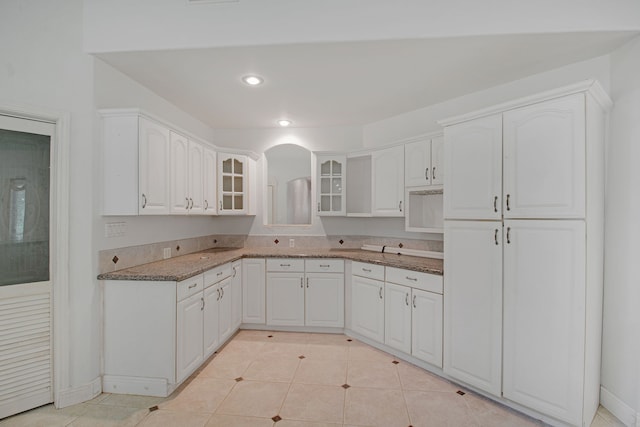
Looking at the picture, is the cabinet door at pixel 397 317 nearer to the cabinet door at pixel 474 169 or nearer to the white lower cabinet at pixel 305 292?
the white lower cabinet at pixel 305 292

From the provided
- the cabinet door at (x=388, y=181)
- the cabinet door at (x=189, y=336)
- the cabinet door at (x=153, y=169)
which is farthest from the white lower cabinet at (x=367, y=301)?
the cabinet door at (x=153, y=169)

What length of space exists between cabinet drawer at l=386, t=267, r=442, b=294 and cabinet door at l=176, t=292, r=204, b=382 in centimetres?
177

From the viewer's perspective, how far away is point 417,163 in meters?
3.28

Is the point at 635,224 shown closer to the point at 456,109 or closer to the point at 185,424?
the point at 456,109

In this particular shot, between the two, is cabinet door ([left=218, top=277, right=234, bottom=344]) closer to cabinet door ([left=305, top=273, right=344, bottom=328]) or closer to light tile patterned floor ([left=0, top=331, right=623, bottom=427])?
light tile patterned floor ([left=0, top=331, right=623, bottom=427])

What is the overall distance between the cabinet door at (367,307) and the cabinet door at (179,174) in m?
1.94

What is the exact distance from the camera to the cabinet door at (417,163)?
125 inches

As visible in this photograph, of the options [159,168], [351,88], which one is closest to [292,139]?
[351,88]

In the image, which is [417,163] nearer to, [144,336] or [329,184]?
[329,184]

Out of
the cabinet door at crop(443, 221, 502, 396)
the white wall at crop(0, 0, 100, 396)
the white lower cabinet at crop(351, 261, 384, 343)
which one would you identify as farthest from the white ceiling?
the white lower cabinet at crop(351, 261, 384, 343)

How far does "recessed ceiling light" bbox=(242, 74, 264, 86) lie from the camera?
2.73 meters

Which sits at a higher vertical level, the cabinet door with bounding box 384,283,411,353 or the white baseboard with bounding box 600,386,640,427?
the cabinet door with bounding box 384,283,411,353

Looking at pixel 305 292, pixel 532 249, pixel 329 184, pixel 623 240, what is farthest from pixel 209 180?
pixel 623 240

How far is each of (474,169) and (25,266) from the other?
3286mm
